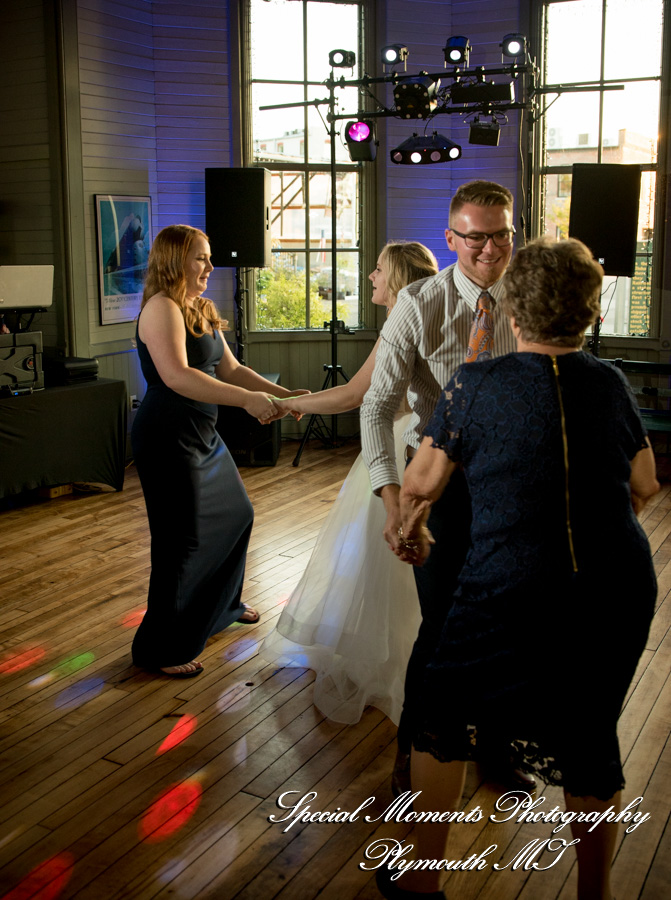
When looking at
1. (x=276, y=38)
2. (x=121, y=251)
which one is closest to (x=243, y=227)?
(x=121, y=251)

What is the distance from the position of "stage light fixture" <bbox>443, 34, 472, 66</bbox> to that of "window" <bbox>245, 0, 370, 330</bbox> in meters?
1.06

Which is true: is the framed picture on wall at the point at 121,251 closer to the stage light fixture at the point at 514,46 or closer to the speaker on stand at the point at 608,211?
the stage light fixture at the point at 514,46

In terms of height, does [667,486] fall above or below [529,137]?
below

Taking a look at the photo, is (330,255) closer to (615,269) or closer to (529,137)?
(529,137)

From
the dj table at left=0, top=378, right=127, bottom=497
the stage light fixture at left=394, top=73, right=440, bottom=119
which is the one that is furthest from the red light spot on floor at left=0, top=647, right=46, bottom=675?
the stage light fixture at left=394, top=73, right=440, bottom=119

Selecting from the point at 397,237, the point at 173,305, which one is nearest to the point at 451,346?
the point at 173,305

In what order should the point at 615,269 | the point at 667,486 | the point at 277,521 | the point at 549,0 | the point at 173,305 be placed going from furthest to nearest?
the point at 549,0, the point at 615,269, the point at 667,486, the point at 277,521, the point at 173,305

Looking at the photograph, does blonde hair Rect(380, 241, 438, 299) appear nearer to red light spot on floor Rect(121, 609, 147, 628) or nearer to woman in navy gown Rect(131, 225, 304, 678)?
woman in navy gown Rect(131, 225, 304, 678)

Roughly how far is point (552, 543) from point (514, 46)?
608cm

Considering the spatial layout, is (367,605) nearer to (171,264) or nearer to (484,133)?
(171,264)

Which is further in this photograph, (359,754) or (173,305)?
(173,305)

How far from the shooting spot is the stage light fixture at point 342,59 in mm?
6789

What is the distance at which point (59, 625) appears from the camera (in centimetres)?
372

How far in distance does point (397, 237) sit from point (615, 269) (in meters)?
1.99
